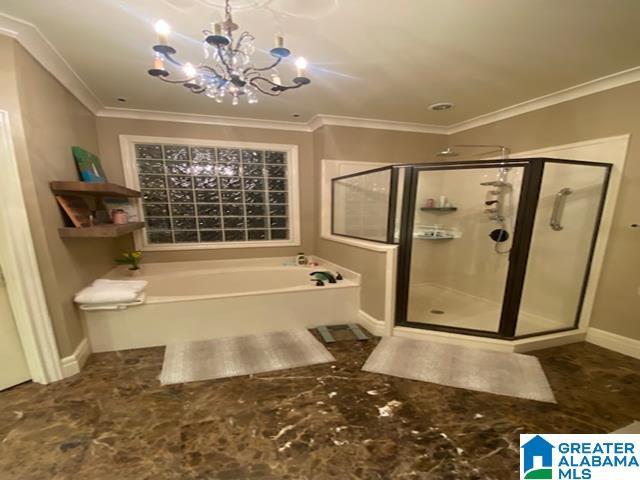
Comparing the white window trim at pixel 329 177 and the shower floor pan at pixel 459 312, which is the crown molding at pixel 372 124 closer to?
the white window trim at pixel 329 177

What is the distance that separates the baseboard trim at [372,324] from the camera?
8.50ft

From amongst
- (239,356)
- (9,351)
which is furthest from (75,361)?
(239,356)

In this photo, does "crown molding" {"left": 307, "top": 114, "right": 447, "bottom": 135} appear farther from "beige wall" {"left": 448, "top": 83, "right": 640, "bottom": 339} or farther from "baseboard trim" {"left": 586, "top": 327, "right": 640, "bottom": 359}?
"baseboard trim" {"left": 586, "top": 327, "right": 640, "bottom": 359}

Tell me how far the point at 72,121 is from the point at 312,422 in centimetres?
308

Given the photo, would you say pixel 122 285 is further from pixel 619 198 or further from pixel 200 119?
pixel 619 198

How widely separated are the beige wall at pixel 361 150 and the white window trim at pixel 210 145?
311mm

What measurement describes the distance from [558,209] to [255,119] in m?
3.44

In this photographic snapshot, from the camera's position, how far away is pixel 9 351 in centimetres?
182

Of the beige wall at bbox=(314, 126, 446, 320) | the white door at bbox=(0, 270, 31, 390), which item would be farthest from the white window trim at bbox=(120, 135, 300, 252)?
the white door at bbox=(0, 270, 31, 390)

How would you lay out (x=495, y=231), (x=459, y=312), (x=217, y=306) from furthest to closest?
(x=495, y=231) → (x=459, y=312) → (x=217, y=306)

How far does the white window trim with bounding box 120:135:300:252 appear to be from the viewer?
3.09m

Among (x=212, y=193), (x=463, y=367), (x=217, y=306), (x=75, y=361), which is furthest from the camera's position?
(x=212, y=193)

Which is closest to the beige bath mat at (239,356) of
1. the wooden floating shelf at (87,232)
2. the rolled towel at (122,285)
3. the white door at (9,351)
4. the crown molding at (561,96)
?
the rolled towel at (122,285)

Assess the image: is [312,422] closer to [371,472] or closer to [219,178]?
[371,472]
